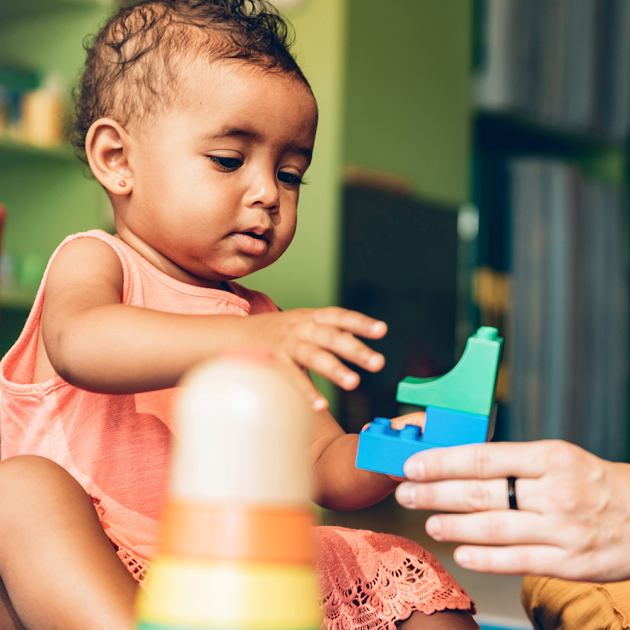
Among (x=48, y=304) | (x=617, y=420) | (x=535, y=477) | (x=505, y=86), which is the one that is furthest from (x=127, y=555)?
(x=617, y=420)

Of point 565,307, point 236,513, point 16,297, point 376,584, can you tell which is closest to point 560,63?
point 565,307

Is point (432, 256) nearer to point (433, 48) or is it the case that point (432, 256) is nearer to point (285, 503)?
point (433, 48)

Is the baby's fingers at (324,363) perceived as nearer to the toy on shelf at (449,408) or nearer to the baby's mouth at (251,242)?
the toy on shelf at (449,408)

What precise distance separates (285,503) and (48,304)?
0.29 metres

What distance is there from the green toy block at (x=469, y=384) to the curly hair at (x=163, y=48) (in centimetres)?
33

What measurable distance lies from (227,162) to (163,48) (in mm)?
118

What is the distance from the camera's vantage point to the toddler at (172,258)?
1.87 ft

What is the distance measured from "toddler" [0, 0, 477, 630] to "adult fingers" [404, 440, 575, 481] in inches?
4.6

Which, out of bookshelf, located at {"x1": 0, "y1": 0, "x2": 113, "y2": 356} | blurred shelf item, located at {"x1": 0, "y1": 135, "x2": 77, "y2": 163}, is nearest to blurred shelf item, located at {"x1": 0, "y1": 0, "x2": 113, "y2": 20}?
bookshelf, located at {"x1": 0, "y1": 0, "x2": 113, "y2": 356}

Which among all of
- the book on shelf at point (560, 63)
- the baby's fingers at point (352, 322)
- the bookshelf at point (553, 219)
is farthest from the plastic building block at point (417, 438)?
the book on shelf at point (560, 63)

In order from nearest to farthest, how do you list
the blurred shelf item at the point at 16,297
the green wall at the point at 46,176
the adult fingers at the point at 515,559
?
the adult fingers at the point at 515,559, the blurred shelf item at the point at 16,297, the green wall at the point at 46,176

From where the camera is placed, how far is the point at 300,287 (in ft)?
6.77

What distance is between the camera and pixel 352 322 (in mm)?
355

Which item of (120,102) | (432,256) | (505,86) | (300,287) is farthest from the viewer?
(505,86)
